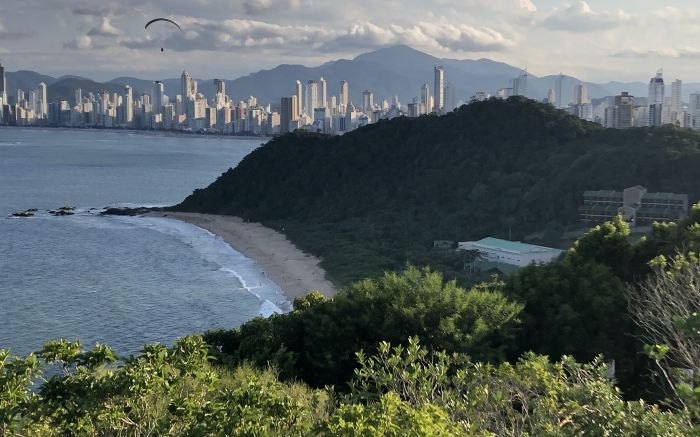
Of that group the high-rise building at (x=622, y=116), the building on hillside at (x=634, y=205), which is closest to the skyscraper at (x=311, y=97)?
the high-rise building at (x=622, y=116)

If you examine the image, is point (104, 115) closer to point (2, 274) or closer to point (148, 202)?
point (148, 202)

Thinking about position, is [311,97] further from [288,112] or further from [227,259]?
[227,259]

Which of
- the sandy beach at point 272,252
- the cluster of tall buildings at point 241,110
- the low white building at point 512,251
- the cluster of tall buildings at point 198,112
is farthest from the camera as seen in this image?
the cluster of tall buildings at point 198,112

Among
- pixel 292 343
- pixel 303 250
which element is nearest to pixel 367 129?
pixel 303 250

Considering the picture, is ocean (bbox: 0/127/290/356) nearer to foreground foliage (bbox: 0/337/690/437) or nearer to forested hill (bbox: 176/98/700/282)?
forested hill (bbox: 176/98/700/282)

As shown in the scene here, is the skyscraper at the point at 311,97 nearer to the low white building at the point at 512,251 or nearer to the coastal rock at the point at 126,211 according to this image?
the coastal rock at the point at 126,211

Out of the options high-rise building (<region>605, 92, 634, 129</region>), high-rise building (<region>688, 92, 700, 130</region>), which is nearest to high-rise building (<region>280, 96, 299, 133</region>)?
high-rise building (<region>688, 92, 700, 130</region>)
